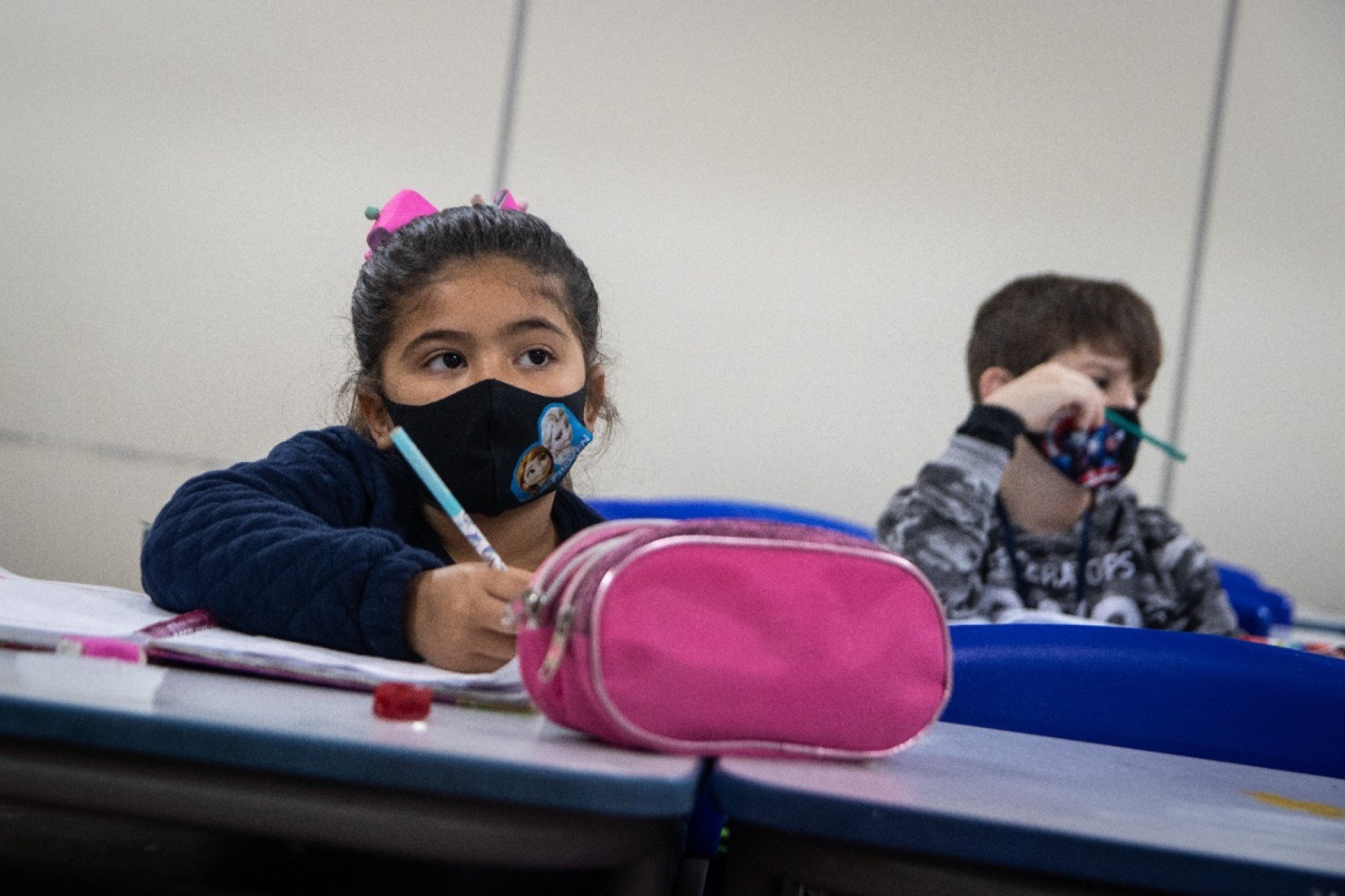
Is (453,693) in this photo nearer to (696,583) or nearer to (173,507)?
(696,583)

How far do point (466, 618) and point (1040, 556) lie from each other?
4.02 ft

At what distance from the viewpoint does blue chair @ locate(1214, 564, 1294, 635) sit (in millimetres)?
2059

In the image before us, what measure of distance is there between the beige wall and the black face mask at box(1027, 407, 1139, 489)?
0.91 metres

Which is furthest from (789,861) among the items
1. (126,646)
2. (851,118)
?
(851,118)

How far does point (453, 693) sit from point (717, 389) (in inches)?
79.0

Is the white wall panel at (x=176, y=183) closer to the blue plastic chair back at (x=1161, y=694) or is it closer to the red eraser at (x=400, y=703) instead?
the blue plastic chair back at (x=1161, y=694)

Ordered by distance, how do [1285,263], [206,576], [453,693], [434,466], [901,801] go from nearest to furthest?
[901,801] → [453,693] → [206,576] → [434,466] → [1285,263]

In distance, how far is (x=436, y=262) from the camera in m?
1.22

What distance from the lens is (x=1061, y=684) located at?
0.88m

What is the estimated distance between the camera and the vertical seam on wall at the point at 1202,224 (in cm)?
272

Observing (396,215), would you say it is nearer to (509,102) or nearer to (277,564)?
(277,564)

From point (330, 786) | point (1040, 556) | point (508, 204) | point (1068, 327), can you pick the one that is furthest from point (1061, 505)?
point (330, 786)

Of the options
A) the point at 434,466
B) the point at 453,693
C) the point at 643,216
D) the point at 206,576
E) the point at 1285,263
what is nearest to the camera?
the point at 453,693

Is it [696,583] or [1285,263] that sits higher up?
[1285,263]
